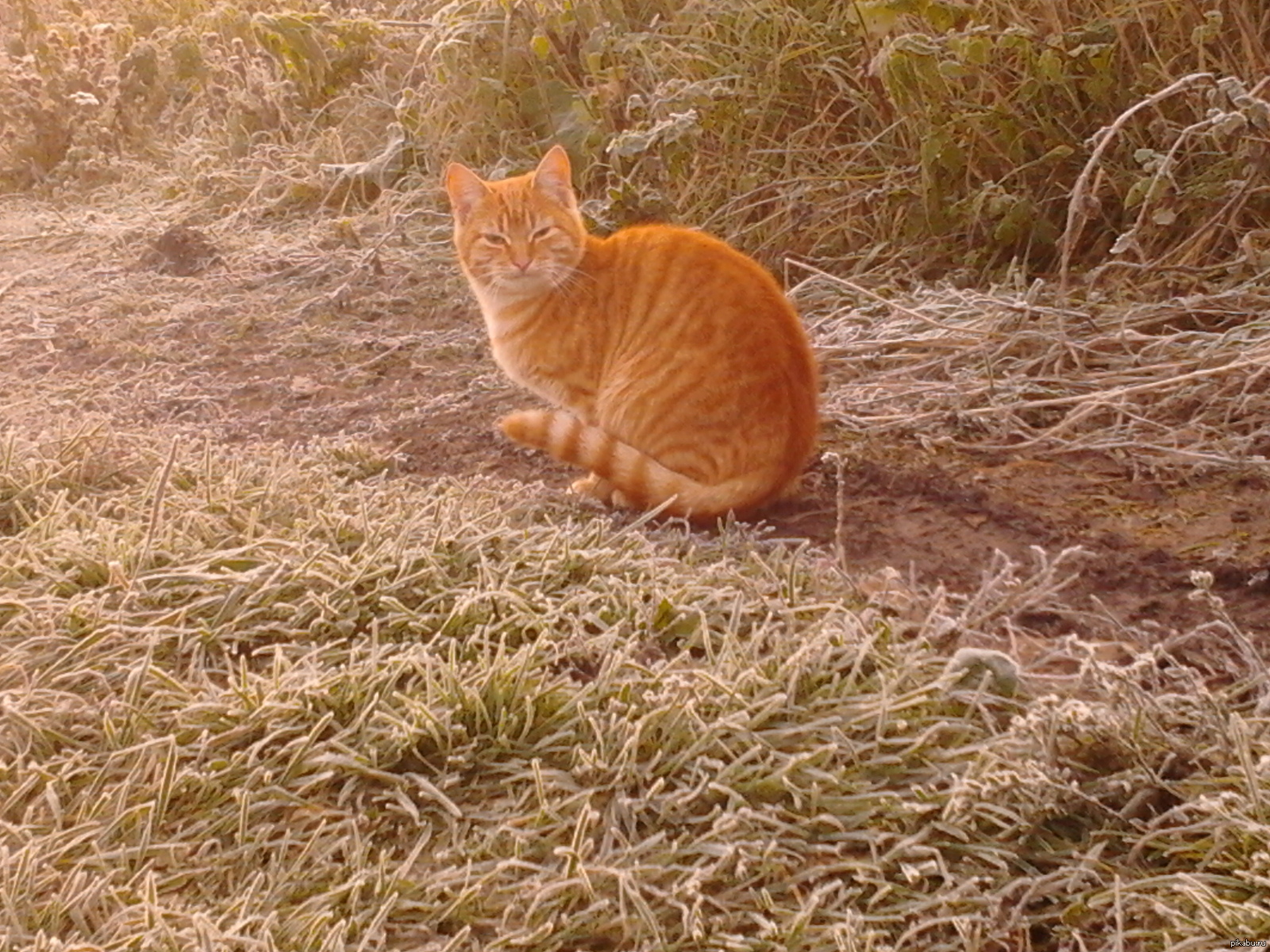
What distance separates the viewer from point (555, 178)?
3189mm

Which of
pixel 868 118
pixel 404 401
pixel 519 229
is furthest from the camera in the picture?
pixel 868 118

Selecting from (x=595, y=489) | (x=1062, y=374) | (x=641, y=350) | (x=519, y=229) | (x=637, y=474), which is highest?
(x=519, y=229)

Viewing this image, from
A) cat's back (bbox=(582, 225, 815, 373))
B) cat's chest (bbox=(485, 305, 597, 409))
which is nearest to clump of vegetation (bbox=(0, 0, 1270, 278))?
cat's back (bbox=(582, 225, 815, 373))

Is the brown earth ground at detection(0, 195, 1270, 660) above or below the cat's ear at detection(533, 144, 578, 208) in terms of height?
below

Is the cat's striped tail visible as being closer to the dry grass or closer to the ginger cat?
the ginger cat

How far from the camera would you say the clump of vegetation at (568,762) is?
5.18 feet

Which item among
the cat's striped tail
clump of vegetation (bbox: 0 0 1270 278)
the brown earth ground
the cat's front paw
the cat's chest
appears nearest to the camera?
the brown earth ground

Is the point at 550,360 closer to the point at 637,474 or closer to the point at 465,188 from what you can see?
the point at 637,474

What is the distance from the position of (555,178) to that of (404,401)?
82cm

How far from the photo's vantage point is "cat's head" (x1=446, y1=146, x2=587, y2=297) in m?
3.03

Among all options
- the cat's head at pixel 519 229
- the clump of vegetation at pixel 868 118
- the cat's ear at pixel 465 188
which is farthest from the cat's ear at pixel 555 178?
the clump of vegetation at pixel 868 118

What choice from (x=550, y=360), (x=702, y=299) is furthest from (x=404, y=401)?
(x=702, y=299)

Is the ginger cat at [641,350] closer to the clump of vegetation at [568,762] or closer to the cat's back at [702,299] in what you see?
the cat's back at [702,299]

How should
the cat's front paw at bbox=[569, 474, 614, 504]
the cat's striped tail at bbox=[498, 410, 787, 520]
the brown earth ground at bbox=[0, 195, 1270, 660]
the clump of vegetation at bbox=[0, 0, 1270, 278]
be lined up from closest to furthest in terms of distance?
the brown earth ground at bbox=[0, 195, 1270, 660] < the cat's striped tail at bbox=[498, 410, 787, 520] < the cat's front paw at bbox=[569, 474, 614, 504] < the clump of vegetation at bbox=[0, 0, 1270, 278]
